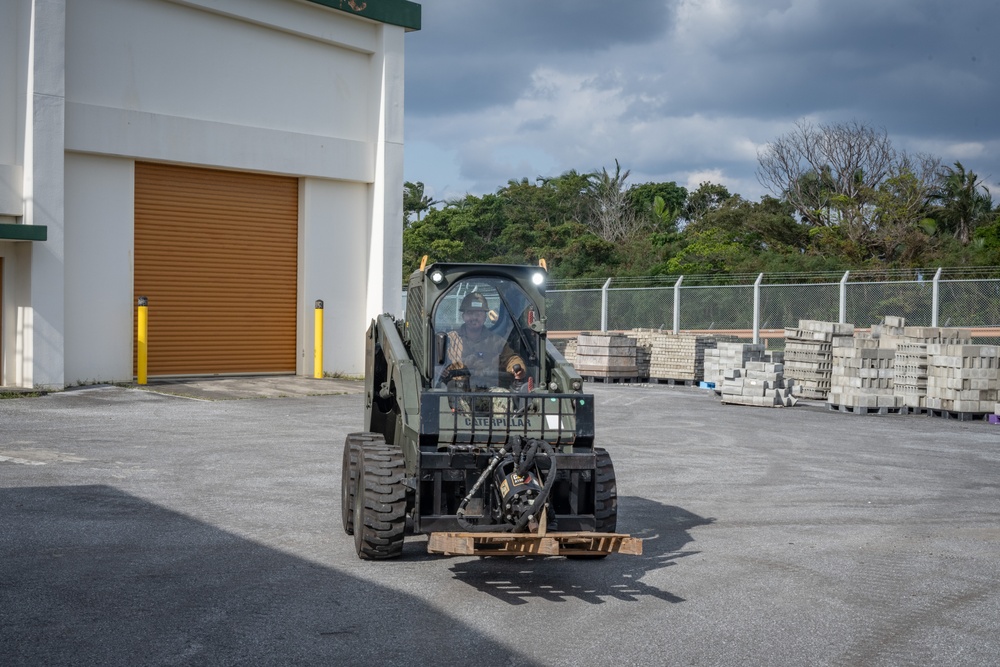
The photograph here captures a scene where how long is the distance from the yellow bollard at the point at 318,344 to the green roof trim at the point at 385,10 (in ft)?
22.9

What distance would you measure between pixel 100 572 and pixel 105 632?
1.61 m

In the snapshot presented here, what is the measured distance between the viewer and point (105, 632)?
258 inches

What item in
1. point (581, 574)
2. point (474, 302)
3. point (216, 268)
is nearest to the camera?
point (581, 574)

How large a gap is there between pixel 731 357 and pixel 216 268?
12.2 meters

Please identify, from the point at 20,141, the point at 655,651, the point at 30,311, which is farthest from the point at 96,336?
the point at 655,651

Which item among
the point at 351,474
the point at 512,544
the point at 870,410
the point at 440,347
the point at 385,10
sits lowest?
the point at 870,410

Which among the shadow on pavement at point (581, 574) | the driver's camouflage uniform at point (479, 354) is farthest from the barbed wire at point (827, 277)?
the driver's camouflage uniform at point (479, 354)

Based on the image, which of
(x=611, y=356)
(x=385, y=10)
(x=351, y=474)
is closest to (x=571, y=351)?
(x=611, y=356)

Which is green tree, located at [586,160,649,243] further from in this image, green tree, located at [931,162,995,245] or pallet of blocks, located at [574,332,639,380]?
pallet of blocks, located at [574,332,639,380]

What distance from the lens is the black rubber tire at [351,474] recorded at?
908 centimetres

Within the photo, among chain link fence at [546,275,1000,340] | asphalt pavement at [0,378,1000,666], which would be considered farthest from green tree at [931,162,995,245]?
asphalt pavement at [0,378,1000,666]

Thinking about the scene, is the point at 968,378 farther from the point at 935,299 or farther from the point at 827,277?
the point at 827,277

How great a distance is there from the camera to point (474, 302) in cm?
893

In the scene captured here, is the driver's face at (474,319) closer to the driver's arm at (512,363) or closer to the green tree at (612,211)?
the driver's arm at (512,363)
